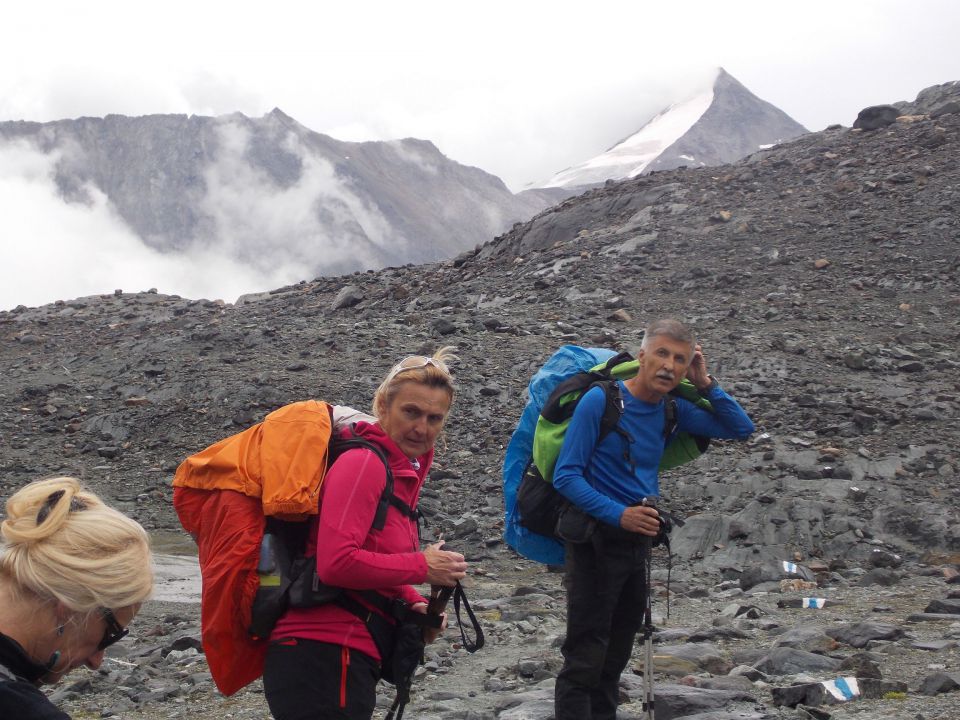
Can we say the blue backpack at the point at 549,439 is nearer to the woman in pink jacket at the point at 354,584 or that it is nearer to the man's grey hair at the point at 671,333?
the man's grey hair at the point at 671,333

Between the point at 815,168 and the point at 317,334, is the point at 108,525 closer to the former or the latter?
the point at 317,334

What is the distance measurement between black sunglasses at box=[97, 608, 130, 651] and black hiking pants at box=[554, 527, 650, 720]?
2152 millimetres

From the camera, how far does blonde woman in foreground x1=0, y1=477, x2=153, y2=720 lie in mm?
1989

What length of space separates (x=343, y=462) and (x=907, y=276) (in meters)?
16.6

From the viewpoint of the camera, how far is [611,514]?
3.91m

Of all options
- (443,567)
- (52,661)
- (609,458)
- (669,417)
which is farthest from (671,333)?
(52,661)

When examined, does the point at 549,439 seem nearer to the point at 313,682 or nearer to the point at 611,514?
the point at 611,514

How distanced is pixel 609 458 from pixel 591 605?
0.60 meters

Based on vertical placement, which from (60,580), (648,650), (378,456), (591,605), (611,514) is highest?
(378,456)

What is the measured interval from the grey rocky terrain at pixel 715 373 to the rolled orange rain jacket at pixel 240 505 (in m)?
2.52

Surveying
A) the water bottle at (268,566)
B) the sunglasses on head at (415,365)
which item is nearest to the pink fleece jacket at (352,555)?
the water bottle at (268,566)

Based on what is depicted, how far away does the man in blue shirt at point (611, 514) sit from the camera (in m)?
3.98

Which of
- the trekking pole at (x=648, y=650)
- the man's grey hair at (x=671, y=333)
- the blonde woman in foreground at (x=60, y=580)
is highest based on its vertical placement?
the man's grey hair at (x=671, y=333)

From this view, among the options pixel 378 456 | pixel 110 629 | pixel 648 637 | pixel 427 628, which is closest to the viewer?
pixel 110 629
